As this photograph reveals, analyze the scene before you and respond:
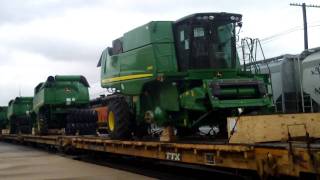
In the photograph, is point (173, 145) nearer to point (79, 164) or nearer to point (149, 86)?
point (149, 86)

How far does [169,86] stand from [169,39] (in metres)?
1.10

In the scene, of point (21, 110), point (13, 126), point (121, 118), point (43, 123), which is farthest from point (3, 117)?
point (121, 118)

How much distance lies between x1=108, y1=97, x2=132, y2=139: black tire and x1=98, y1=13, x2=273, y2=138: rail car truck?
28.6 inches

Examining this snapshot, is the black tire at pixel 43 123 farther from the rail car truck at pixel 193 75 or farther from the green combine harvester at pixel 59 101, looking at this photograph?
the rail car truck at pixel 193 75

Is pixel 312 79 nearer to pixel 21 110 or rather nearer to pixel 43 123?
pixel 43 123

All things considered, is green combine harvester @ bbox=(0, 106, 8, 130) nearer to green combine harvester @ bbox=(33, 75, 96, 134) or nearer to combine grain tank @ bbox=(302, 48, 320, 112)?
green combine harvester @ bbox=(33, 75, 96, 134)

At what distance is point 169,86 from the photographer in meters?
11.8

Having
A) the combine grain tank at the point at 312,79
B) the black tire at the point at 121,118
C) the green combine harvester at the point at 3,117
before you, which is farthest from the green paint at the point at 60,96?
the green combine harvester at the point at 3,117

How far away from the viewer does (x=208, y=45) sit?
1140 cm

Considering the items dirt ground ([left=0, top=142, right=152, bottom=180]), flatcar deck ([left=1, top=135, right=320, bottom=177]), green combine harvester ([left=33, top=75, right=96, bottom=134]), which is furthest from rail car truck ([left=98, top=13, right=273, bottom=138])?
green combine harvester ([left=33, top=75, right=96, bottom=134])

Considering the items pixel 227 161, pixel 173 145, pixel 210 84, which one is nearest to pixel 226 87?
pixel 210 84

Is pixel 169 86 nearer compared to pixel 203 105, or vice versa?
pixel 203 105

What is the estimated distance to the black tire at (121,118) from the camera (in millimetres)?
13383

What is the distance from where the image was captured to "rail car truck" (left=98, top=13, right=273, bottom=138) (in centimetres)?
1073
